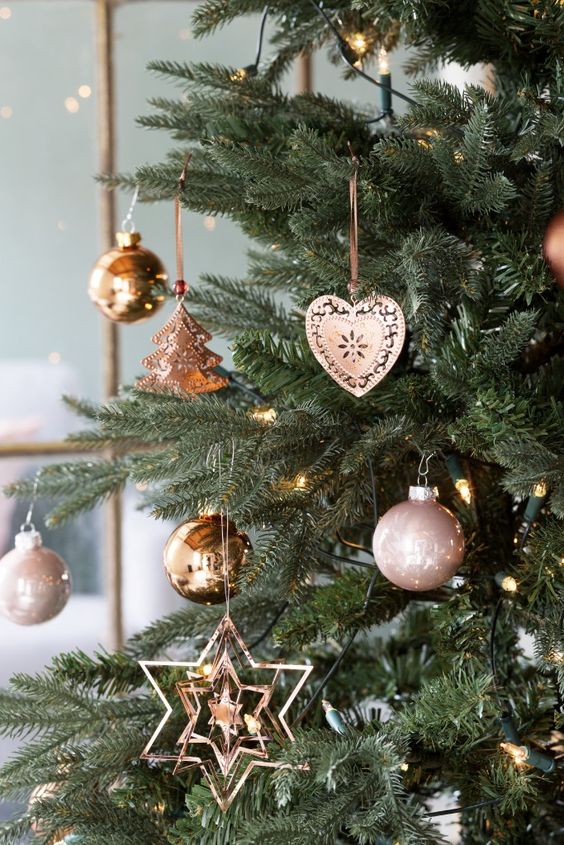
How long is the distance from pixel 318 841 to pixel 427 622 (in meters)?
0.45

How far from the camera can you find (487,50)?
2.45 ft

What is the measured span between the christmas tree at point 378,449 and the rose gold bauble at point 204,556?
3 cm

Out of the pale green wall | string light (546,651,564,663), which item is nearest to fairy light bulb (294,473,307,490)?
string light (546,651,564,663)

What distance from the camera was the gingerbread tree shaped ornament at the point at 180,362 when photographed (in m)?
0.72

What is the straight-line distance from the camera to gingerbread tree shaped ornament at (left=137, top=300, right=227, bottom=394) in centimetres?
72

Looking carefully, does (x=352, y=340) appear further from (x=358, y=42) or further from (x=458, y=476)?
(x=358, y=42)

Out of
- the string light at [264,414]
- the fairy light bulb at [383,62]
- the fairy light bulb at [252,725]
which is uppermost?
the fairy light bulb at [383,62]

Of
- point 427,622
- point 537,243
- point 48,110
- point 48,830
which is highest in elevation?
point 48,110

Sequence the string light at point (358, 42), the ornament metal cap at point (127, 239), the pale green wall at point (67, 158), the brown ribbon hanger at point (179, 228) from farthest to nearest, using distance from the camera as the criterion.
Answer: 1. the pale green wall at point (67, 158)
2. the ornament metal cap at point (127, 239)
3. the string light at point (358, 42)
4. the brown ribbon hanger at point (179, 228)

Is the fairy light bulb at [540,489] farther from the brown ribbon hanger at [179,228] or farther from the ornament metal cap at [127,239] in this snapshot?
the ornament metal cap at [127,239]

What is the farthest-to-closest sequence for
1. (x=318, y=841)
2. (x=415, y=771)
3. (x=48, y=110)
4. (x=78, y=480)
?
1. (x=48, y=110)
2. (x=78, y=480)
3. (x=415, y=771)
4. (x=318, y=841)

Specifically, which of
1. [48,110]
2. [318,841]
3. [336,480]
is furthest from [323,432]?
[48,110]

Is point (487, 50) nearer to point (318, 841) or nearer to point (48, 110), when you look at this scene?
point (318, 841)

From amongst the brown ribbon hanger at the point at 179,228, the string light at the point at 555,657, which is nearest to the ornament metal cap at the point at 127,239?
Result: the brown ribbon hanger at the point at 179,228
